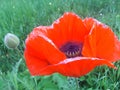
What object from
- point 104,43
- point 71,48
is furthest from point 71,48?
point 104,43

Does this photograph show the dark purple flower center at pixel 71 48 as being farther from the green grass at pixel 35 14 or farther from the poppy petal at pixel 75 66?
the green grass at pixel 35 14

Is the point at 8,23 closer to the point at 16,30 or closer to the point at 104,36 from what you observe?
the point at 16,30

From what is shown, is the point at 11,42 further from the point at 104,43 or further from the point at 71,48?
the point at 104,43

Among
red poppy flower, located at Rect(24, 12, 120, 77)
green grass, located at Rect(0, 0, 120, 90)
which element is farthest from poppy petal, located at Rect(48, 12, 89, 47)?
green grass, located at Rect(0, 0, 120, 90)

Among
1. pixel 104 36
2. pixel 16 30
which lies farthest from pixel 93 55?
pixel 16 30

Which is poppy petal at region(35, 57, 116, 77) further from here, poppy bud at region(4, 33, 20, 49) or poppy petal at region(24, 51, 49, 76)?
poppy bud at region(4, 33, 20, 49)

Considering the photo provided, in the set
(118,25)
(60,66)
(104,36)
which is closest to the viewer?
(60,66)

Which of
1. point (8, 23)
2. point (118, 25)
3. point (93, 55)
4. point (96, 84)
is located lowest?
point (96, 84)
